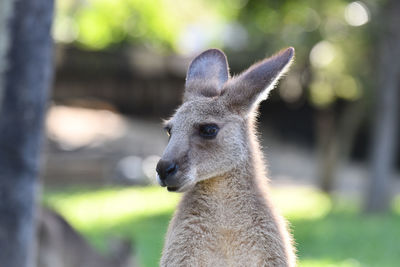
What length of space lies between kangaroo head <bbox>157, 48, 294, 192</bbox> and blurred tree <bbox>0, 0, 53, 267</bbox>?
1783mm

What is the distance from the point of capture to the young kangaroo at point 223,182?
290 cm

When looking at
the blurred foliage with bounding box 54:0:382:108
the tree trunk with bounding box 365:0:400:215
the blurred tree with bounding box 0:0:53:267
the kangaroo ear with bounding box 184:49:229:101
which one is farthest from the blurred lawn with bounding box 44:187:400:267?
the kangaroo ear with bounding box 184:49:229:101

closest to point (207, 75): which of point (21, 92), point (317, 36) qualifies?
point (21, 92)

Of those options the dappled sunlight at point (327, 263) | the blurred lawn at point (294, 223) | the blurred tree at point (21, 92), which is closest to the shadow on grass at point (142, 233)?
the blurred lawn at point (294, 223)

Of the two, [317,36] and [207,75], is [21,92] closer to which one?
[207,75]

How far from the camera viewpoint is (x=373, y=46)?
39.9 ft

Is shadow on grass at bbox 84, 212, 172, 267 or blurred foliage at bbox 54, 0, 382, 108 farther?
blurred foliage at bbox 54, 0, 382, 108

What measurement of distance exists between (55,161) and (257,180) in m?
12.5

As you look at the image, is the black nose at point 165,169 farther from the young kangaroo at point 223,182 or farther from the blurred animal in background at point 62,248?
the blurred animal in background at point 62,248

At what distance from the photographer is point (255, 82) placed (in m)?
3.01

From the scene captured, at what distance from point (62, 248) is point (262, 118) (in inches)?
562

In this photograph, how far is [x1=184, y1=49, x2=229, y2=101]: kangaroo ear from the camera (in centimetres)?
321

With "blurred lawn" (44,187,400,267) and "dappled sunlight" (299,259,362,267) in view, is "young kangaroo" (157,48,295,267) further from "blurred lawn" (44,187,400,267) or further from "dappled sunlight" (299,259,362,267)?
"dappled sunlight" (299,259,362,267)

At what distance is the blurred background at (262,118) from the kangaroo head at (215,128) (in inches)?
130
